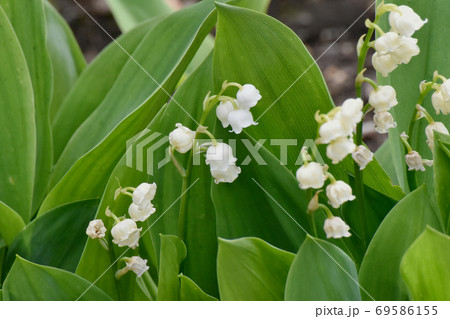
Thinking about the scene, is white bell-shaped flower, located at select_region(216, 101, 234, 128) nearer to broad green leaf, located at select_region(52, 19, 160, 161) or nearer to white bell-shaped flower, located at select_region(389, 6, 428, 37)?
white bell-shaped flower, located at select_region(389, 6, 428, 37)

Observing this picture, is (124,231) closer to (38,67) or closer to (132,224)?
(132,224)

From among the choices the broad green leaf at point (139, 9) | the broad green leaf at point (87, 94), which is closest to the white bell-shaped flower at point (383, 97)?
the broad green leaf at point (87, 94)

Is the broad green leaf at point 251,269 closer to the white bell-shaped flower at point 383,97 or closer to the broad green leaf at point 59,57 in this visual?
the white bell-shaped flower at point 383,97

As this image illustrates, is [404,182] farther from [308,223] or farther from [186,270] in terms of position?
[186,270]

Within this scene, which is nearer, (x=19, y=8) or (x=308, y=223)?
(x=308, y=223)

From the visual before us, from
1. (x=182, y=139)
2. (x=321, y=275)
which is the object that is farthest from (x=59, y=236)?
(x=321, y=275)

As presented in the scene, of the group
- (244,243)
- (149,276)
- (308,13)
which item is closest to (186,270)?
(149,276)
